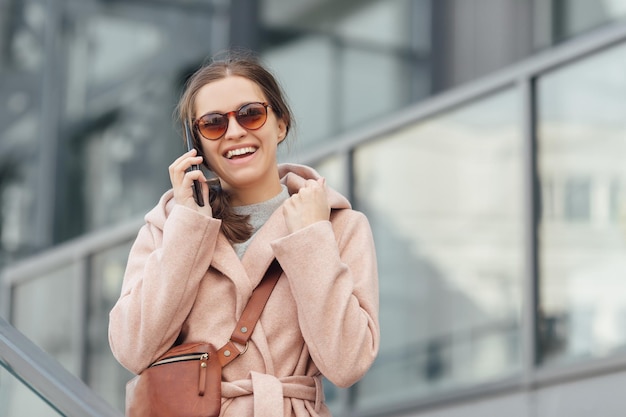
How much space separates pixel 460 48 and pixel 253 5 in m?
2.00

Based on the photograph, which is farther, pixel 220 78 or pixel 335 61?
pixel 335 61

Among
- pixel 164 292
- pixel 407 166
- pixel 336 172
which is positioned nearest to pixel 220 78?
pixel 164 292

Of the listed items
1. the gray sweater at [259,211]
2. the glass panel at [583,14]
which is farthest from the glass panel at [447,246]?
the glass panel at [583,14]

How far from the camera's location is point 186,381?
8.75ft

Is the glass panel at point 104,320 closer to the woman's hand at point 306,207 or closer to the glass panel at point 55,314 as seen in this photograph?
the glass panel at point 55,314

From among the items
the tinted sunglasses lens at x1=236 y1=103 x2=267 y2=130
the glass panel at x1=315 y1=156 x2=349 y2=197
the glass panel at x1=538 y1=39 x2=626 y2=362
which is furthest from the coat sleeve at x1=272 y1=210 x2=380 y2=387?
the glass panel at x1=315 y1=156 x2=349 y2=197

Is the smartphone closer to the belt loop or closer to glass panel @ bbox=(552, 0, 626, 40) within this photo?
the belt loop

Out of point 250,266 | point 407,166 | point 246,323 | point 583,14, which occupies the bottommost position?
point 246,323

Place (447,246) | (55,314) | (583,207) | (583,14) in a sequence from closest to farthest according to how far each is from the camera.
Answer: (583,207)
(447,246)
(55,314)
(583,14)

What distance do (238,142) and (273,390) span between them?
0.51 metres

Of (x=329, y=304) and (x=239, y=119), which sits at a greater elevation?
(x=239, y=119)

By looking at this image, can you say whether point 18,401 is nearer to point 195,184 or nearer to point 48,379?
point 48,379

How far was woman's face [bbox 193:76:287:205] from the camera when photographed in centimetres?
279

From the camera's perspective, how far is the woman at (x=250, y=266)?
2.69 m
